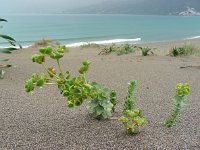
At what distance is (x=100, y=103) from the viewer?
2768mm

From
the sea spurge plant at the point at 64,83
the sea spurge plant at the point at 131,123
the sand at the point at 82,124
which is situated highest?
the sea spurge plant at the point at 64,83

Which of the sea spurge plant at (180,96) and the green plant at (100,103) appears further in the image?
the green plant at (100,103)

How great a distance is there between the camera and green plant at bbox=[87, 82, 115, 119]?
2.73m

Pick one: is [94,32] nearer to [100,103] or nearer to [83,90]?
[100,103]

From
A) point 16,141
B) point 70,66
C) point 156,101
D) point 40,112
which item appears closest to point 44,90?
point 40,112

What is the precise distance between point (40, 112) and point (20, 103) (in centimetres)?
47

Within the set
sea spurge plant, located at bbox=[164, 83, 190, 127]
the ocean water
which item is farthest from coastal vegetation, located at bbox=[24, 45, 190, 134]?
the ocean water

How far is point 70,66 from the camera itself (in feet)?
22.0

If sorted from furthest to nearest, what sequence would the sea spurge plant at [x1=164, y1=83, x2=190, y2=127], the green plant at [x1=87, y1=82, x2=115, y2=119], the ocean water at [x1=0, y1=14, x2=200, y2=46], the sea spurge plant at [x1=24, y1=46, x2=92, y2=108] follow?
the ocean water at [x1=0, y1=14, x2=200, y2=46]
the green plant at [x1=87, y1=82, x2=115, y2=119]
the sea spurge plant at [x1=164, y1=83, x2=190, y2=127]
the sea spurge plant at [x1=24, y1=46, x2=92, y2=108]

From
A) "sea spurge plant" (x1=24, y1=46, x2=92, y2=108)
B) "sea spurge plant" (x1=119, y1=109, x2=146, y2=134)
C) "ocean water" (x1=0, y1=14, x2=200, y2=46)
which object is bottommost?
"ocean water" (x1=0, y1=14, x2=200, y2=46)

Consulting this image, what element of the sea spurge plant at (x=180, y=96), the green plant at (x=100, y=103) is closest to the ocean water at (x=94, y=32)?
the green plant at (x=100, y=103)

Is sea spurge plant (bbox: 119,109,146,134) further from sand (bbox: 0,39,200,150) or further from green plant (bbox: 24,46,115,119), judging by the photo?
green plant (bbox: 24,46,115,119)

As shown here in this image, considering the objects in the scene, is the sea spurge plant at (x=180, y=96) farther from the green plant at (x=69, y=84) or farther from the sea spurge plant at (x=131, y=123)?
the green plant at (x=69, y=84)

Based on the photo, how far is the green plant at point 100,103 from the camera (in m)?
2.73
